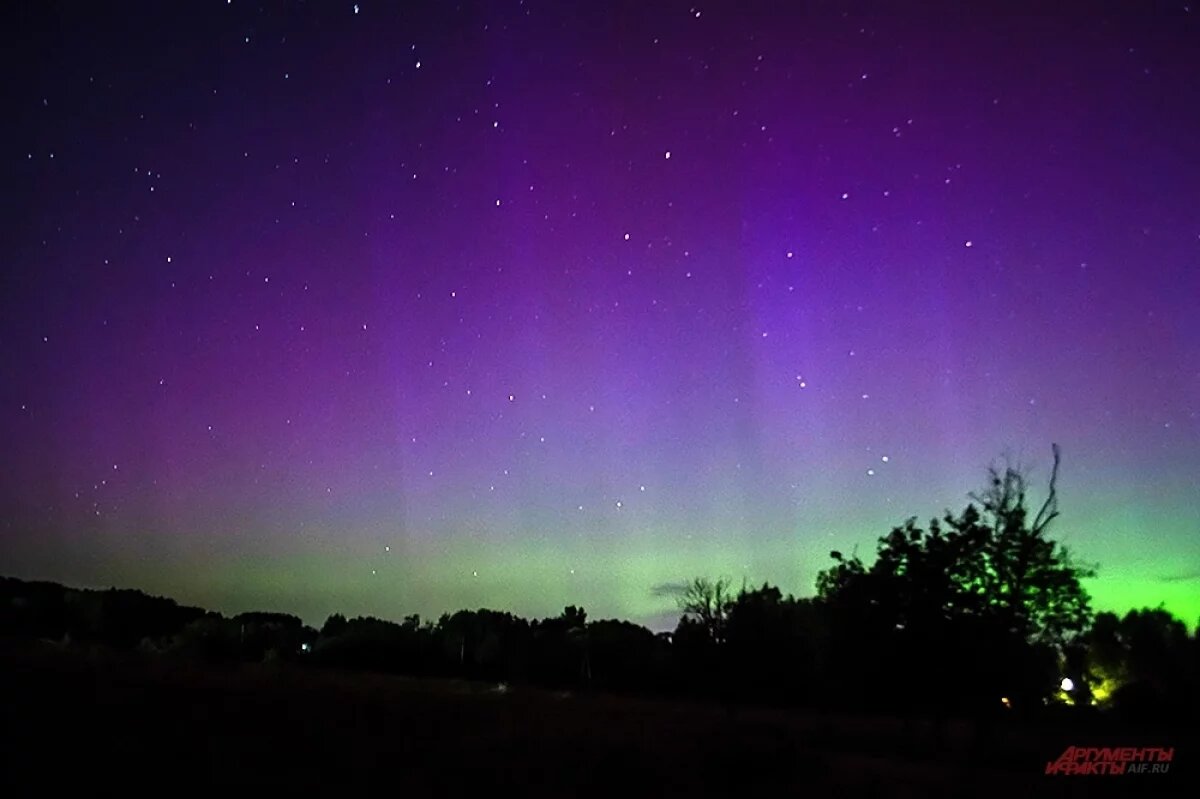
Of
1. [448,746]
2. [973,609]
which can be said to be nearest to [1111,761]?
[973,609]

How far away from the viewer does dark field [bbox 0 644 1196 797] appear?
49.5 ft

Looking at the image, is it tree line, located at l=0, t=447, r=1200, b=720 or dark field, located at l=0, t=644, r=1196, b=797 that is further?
tree line, located at l=0, t=447, r=1200, b=720

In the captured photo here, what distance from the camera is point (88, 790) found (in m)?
12.8

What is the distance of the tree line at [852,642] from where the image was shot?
22578 mm

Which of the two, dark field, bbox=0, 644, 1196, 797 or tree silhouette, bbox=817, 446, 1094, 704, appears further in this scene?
tree silhouette, bbox=817, 446, 1094, 704

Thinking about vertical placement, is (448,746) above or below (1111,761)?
below

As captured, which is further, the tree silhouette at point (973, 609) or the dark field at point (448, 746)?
the tree silhouette at point (973, 609)

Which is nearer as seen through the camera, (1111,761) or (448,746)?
(448,746)

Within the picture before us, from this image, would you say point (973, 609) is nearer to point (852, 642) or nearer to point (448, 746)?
point (852, 642)

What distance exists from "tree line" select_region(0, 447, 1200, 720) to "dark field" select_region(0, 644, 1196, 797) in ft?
5.83

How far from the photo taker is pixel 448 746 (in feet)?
62.4

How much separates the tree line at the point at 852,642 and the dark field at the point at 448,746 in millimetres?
1776

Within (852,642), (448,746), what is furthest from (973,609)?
(448,746)

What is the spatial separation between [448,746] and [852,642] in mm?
10437
